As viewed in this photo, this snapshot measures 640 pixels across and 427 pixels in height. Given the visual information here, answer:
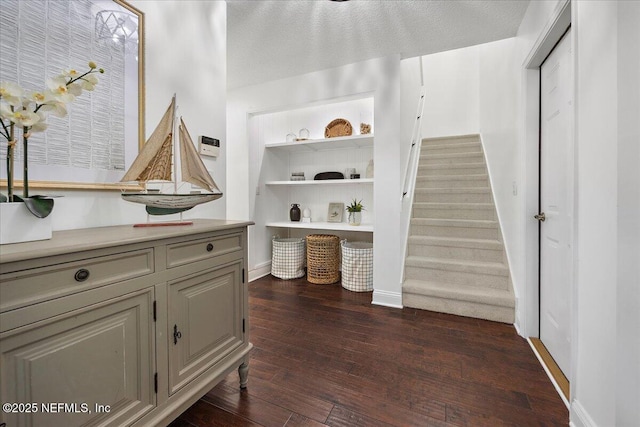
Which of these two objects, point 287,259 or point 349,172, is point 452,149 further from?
point 287,259

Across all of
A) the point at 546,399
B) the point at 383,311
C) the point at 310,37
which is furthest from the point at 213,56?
the point at 546,399

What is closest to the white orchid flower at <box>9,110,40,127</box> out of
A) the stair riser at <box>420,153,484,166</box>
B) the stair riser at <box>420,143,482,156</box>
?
the stair riser at <box>420,153,484,166</box>

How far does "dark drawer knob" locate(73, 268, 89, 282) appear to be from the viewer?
882 mm

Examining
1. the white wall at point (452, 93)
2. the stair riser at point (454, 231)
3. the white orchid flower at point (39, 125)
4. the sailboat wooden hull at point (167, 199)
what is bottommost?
the stair riser at point (454, 231)

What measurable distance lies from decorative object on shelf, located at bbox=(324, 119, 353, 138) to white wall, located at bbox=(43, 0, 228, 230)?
1761 millimetres

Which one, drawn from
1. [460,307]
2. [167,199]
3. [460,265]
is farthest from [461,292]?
[167,199]

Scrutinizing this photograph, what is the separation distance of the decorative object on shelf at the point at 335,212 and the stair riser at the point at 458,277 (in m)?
1.23

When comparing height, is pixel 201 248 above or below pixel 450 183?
below

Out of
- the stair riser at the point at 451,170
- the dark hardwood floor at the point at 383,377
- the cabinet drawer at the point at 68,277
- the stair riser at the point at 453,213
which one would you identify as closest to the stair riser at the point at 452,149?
the stair riser at the point at 451,170

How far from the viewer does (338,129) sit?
358cm

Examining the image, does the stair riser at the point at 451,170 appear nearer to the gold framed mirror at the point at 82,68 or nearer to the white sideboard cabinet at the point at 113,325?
the white sideboard cabinet at the point at 113,325

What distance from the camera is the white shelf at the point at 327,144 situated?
11.0 ft

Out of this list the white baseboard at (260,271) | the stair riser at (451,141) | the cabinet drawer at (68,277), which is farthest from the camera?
the stair riser at (451,141)

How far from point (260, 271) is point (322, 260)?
916mm
